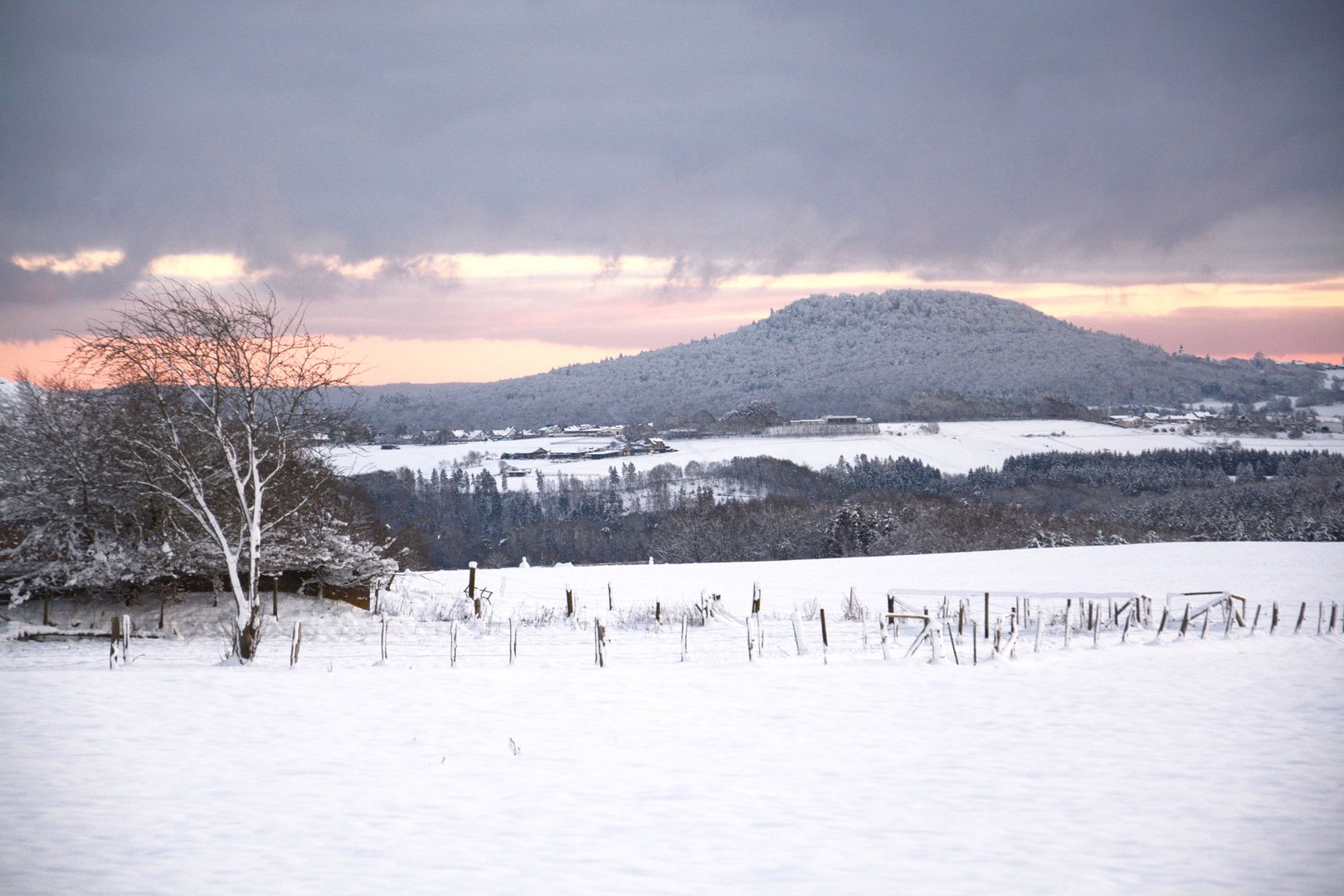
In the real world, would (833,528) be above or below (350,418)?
below

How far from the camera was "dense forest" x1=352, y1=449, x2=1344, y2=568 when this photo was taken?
69500 millimetres

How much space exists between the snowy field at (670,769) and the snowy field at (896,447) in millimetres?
86282

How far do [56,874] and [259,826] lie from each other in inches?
67.6

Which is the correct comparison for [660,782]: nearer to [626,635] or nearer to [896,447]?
[626,635]

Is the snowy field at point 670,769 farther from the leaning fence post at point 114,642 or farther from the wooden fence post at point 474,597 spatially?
the wooden fence post at point 474,597

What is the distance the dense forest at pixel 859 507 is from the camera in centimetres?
6950

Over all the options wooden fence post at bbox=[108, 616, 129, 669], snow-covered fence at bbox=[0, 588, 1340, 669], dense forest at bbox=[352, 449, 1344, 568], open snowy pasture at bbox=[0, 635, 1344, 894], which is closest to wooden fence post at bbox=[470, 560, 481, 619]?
snow-covered fence at bbox=[0, 588, 1340, 669]

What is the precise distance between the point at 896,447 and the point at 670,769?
109 metres

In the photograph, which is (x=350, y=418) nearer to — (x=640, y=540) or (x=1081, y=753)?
(x=1081, y=753)

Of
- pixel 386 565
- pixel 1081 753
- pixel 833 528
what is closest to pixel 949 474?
pixel 833 528

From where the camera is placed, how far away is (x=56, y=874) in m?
7.48

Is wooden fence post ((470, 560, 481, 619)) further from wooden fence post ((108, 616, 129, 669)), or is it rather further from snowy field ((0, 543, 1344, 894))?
wooden fence post ((108, 616, 129, 669))

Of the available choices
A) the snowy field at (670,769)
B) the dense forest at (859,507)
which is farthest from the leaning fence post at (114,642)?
the dense forest at (859,507)

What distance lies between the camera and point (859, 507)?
7050 centimetres
